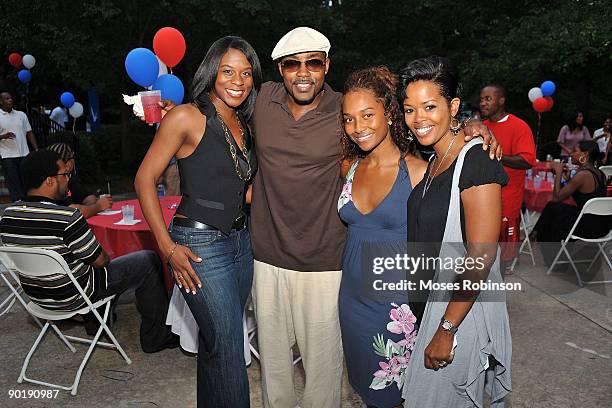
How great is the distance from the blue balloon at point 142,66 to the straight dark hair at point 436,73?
12.4 feet

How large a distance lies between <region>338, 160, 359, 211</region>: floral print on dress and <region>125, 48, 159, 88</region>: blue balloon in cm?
350

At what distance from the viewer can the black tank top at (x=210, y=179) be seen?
2.42 m

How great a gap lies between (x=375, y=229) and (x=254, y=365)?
6.76ft

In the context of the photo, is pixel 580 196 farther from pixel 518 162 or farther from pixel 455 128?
pixel 455 128

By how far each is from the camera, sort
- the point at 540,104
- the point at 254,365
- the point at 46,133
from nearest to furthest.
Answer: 1. the point at 254,365
2. the point at 540,104
3. the point at 46,133

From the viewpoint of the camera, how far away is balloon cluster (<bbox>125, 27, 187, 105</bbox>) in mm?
5270

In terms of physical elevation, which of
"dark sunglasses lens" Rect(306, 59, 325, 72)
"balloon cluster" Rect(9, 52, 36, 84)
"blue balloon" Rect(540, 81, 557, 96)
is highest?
"balloon cluster" Rect(9, 52, 36, 84)

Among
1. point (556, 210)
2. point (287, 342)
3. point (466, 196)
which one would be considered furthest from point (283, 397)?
point (556, 210)

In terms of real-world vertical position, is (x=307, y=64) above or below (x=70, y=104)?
below

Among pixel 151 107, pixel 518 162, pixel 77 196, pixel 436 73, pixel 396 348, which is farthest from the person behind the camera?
pixel 77 196

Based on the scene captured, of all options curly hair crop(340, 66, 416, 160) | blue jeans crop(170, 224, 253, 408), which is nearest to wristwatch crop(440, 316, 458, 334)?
curly hair crop(340, 66, 416, 160)

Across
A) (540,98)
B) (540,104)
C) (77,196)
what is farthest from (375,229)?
(540,98)

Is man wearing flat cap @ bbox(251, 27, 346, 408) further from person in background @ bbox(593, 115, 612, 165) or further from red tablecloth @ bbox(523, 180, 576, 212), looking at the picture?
person in background @ bbox(593, 115, 612, 165)

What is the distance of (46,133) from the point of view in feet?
47.6
